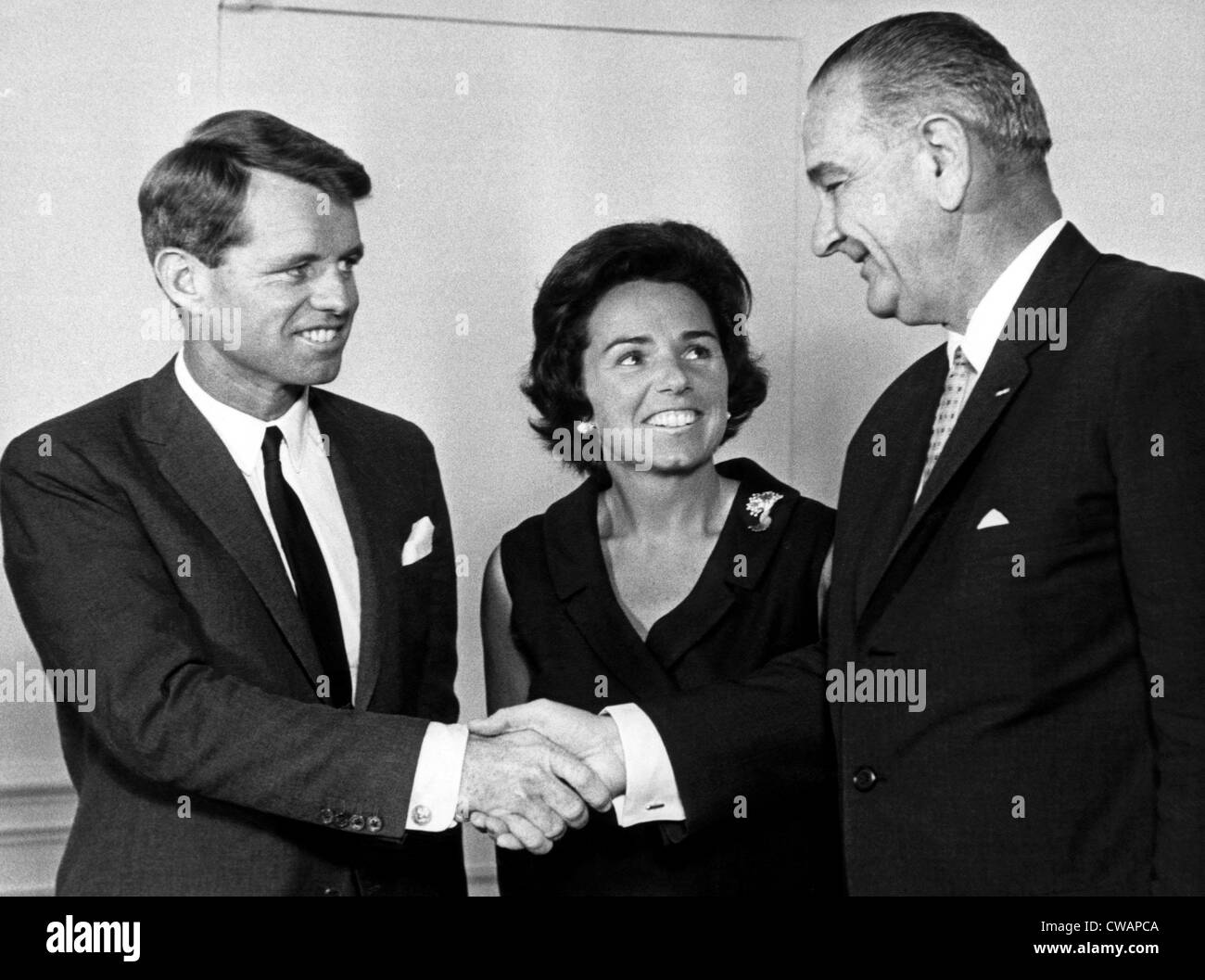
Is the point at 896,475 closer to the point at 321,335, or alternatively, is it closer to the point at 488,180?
the point at 321,335

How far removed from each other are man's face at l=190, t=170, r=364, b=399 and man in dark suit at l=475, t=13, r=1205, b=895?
0.68 metres

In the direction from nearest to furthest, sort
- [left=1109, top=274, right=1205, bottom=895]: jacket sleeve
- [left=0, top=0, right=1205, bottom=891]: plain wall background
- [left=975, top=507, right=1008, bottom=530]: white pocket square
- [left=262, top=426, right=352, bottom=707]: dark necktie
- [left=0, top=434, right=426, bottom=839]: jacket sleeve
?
[left=1109, top=274, right=1205, bottom=895]: jacket sleeve < [left=975, top=507, right=1008, bottom=530]: white pocket square < [left=0, top=434, right=426, bottom=839]: jacket sleeve < [left=262, top=426, right=352, bottom=707]: dark necktie < [left=0, top=0, right=1205, bottom=891]: plain wall background

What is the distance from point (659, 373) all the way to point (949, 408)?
0.51 m

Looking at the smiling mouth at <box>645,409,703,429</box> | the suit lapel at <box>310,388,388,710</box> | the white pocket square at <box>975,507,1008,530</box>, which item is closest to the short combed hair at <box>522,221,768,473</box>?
the smiling mouth at <box>645,409,703,429</box>

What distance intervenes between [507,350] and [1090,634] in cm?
136

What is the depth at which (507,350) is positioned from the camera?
9.36ft

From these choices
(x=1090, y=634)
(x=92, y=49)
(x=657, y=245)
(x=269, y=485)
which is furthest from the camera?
(x=92, y=49)

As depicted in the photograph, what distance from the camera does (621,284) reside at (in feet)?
7.91

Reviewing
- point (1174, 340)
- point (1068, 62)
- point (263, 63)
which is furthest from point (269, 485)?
point (1068, 62)

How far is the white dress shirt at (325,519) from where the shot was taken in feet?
6.78

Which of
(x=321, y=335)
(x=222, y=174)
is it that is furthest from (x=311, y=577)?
(x=222, y=174)

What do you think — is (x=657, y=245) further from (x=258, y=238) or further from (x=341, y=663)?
(x=341, y=663)

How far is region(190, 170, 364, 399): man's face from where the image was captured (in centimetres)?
219

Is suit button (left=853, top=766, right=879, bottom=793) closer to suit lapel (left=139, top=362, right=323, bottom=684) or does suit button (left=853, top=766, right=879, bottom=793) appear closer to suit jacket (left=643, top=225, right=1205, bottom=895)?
suit jacket (left=643, top=225, right=1205, bottom=895)
